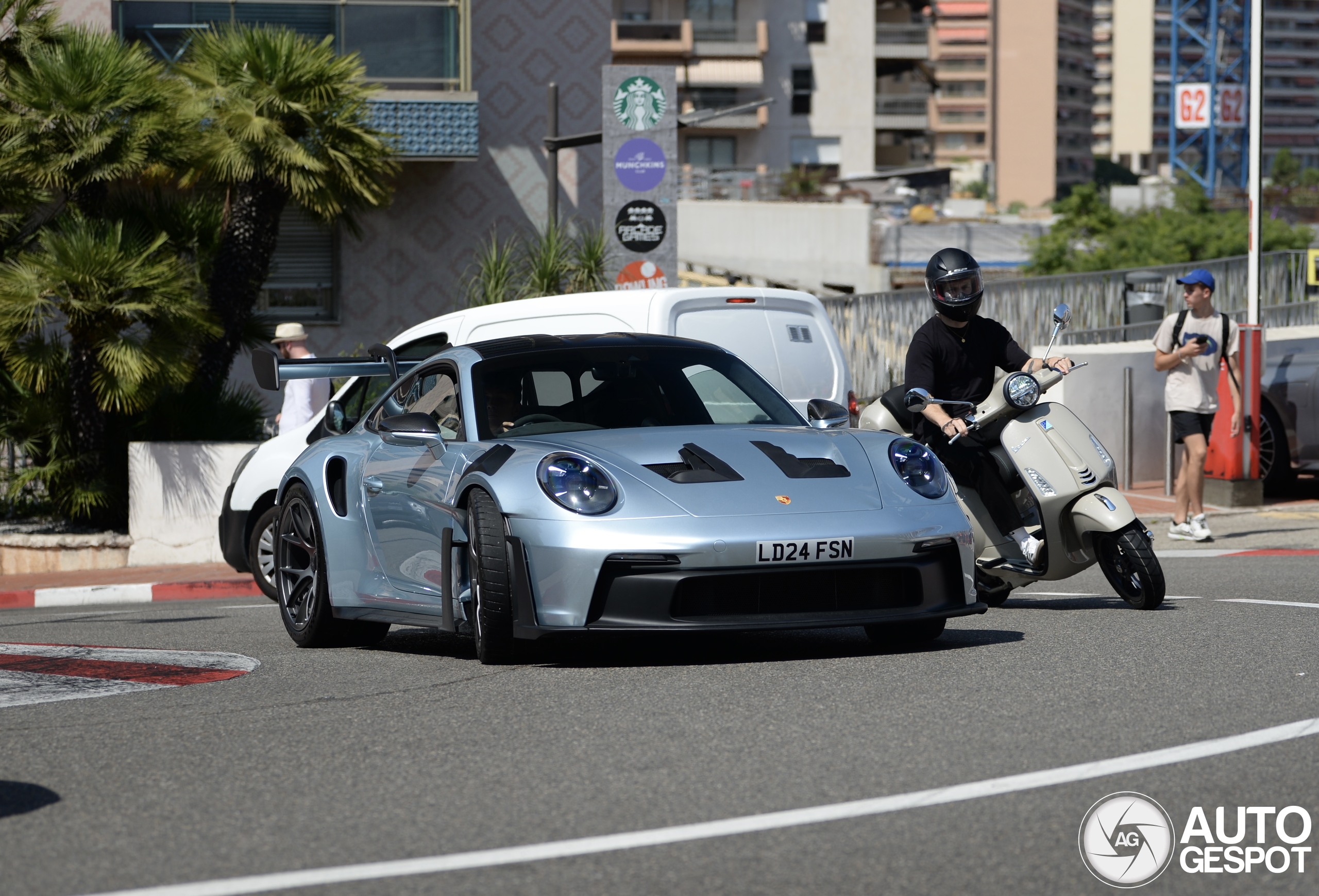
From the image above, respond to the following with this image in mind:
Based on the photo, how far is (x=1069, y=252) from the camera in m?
52.9

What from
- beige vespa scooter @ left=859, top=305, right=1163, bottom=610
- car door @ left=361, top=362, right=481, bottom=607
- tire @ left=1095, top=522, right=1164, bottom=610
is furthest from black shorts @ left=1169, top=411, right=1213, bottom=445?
car door @ left=361, top=362, right=481, bottom=607

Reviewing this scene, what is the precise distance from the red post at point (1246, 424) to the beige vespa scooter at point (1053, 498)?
257 inches

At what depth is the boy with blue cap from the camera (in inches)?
503

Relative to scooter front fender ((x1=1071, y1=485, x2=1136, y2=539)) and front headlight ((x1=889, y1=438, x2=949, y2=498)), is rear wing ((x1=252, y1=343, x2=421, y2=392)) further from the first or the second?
scooter front fender ((x1=1071, y1=485, x2=1136, y2=539))

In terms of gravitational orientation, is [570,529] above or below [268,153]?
below

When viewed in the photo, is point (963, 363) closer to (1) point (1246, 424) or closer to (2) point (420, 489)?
(2) point (420, 489)

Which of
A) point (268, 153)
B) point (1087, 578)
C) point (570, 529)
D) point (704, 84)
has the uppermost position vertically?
point (704, 84)

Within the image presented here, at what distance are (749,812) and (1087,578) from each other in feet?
23.4

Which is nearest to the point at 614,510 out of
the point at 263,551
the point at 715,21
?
the point at 263,551

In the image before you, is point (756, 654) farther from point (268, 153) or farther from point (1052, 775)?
point (268, 153)

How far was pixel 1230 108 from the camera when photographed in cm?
12100

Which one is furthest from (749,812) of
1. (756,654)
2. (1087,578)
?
(1087,578)

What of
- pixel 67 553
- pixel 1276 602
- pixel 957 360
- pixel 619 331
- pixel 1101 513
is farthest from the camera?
pixel 67 553

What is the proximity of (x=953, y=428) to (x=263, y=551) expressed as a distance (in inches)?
208
